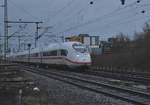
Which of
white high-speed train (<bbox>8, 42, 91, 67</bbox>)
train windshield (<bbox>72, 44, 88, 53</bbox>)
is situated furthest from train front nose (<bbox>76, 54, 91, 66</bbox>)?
train windshield (<bbox>72, 44, 88, 53</bbox>)

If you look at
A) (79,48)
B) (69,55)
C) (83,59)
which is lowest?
(83,59)

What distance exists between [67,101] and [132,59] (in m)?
44.6

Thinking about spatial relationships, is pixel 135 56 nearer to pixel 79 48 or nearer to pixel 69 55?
pixel 79 48

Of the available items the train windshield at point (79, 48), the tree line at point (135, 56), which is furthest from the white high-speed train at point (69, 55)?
the tree line at point (135, 56)

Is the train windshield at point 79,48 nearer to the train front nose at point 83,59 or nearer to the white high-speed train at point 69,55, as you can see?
the white high-speed train at point 69,55

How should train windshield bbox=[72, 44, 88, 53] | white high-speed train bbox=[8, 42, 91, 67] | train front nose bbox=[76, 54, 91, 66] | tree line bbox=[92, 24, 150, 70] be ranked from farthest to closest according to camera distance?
tree line bbox=[92, 24, 150, 70], train windshield bbox=[72, 44, 88, 53], white high-speed train bbox=[8, 42, 91, 67], train front nose bbox=[76, 54, 91, 66]

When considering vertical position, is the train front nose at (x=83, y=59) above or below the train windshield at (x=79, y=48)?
below

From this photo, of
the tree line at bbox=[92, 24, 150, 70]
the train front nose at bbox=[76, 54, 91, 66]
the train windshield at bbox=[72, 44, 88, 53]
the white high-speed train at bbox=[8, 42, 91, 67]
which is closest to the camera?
the train front nose at bbox=[76, 54, 91, 66]

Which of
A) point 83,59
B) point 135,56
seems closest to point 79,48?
point 83,59

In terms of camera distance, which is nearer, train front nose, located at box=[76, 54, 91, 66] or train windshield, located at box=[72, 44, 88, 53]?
train front nose, located at box=[76, 54, 91, 66]

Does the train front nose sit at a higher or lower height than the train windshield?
lower

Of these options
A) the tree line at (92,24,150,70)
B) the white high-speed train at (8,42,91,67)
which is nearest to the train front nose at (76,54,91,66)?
the white high-speed train at (8,42,91,67)

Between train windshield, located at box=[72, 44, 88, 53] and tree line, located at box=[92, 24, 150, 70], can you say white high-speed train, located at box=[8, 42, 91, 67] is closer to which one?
train windshield, located at box=[72, 44, 88, 53]

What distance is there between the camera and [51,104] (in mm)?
17125
